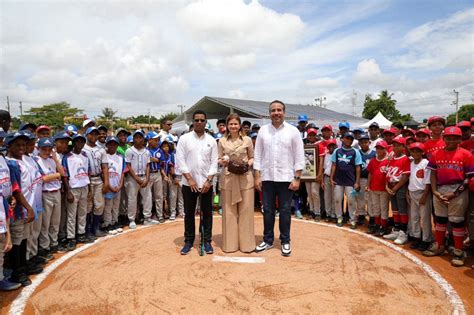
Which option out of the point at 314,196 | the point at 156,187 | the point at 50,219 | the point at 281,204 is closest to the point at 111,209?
the point at 156,187

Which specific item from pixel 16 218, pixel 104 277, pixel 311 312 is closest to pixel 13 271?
pixel 16 218

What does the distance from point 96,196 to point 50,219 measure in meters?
0.97

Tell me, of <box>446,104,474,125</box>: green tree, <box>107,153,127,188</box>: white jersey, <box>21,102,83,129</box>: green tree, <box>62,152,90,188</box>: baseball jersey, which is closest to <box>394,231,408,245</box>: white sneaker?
<box>107,153,127,188</box>: white jersey

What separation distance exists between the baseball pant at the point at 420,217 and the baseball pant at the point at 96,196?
5.36 m

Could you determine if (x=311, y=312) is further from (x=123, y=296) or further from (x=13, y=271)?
(x=13, y=271)

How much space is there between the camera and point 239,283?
13.0 feet

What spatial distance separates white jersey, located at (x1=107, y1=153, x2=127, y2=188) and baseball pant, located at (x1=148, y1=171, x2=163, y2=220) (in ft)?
2.58

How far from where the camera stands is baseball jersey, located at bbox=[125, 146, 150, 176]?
6410 millimetres

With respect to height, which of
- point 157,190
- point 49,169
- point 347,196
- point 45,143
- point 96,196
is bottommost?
point 347,196

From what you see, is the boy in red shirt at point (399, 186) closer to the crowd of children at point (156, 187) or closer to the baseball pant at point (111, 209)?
the crowd of children at point (156, 187)

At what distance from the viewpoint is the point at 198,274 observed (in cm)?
423

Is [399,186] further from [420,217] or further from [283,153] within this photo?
[283,153]

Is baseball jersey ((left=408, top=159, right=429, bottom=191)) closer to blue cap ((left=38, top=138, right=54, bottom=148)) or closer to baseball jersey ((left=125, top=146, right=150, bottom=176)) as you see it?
baseball jersey ((left=125, top=146, right=150, bottom=176))

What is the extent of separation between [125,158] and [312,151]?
12.9 feet
